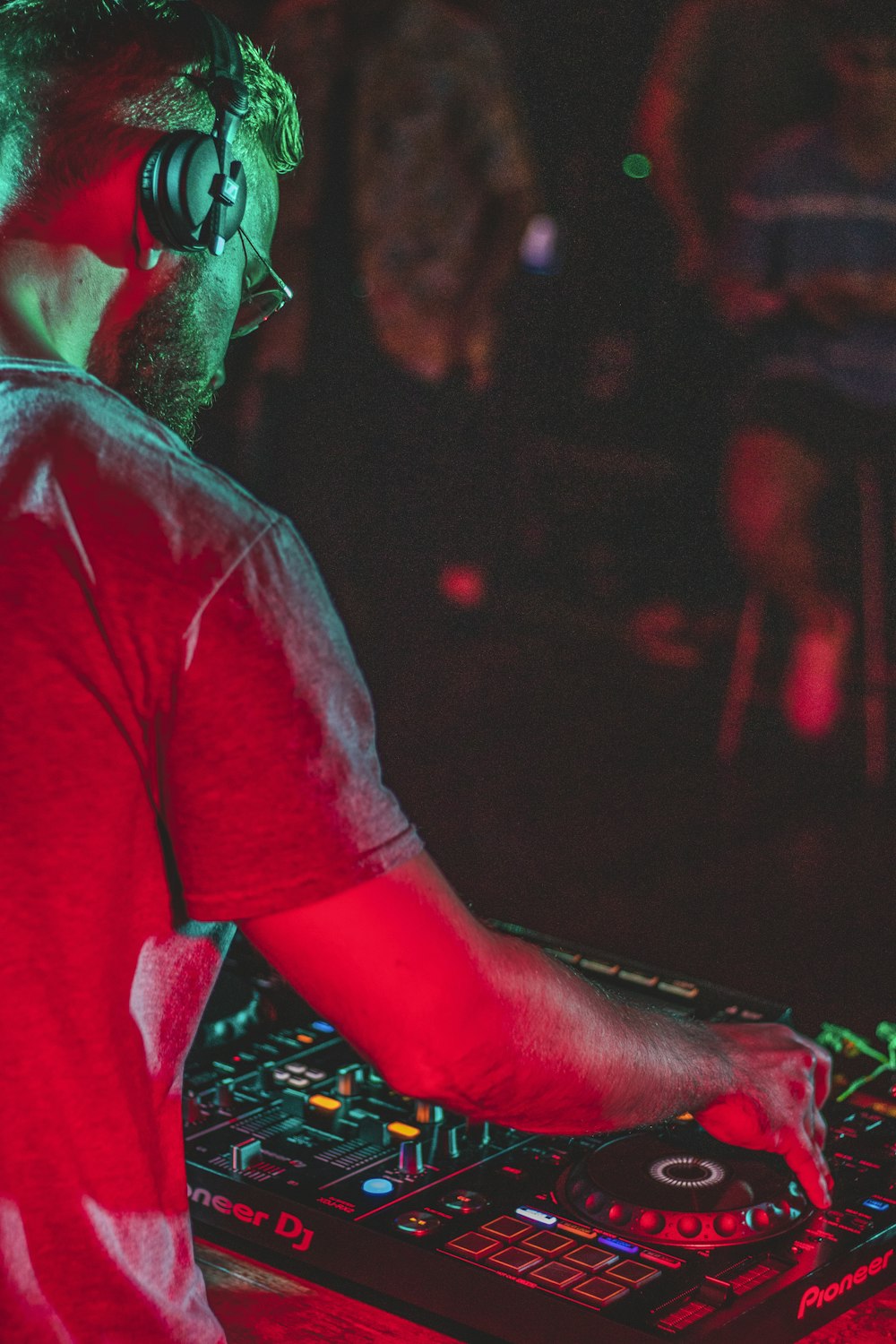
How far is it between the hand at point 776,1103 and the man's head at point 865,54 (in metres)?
1.87

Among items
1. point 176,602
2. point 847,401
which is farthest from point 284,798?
point 847,401

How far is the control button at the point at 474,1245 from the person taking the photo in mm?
942

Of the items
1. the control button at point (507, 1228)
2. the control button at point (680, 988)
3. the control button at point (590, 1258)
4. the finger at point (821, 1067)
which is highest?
the finger at point (821, 1067)

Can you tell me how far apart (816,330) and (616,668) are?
0.75 metres

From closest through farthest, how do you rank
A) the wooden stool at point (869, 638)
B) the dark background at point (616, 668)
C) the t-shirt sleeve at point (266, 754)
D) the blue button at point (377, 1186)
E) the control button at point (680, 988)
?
the t-shirt sleeve at point (266, 754)
the blue button at point (377, 1186)
the control button at point (680, 988)
the wooden stool at point (869, 638)
the dark background at point (616, 668)

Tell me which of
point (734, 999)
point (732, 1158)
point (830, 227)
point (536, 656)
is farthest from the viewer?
point (536, 656)

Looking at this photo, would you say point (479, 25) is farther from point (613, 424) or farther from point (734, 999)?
point (734, 999)

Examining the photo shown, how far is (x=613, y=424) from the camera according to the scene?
9.37 ft

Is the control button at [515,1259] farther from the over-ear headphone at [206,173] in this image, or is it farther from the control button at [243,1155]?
the over-ear headphone at [206,173]

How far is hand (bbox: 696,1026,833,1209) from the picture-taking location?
3.05ft

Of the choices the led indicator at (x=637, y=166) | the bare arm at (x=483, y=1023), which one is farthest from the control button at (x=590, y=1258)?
the led indicator at (x=637, y=166)

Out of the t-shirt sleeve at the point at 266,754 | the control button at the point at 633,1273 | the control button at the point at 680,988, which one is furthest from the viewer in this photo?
the control button at the point at 680,988

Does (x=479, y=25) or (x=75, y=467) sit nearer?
(x=75, y=467)

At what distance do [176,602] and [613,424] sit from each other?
2.27 m
